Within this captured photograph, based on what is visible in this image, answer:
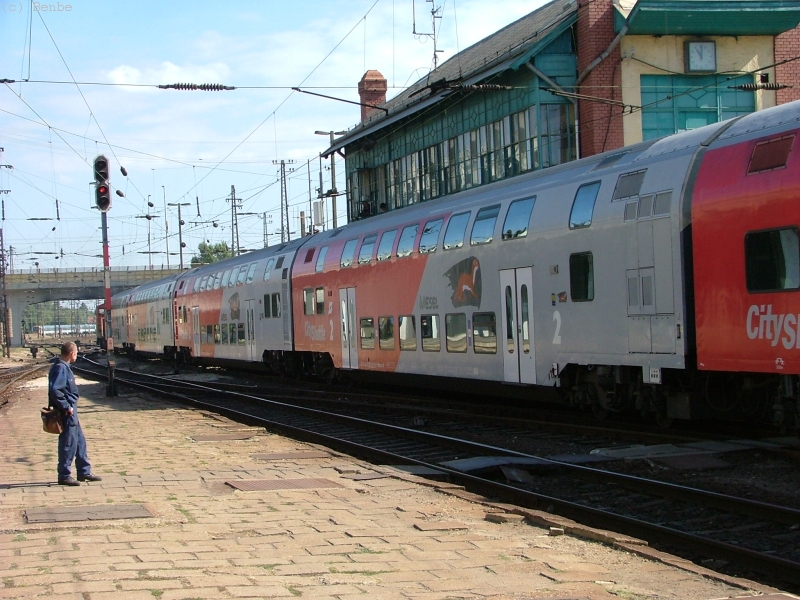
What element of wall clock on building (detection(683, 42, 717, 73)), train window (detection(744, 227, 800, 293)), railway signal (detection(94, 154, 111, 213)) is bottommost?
train window (detection(744, 227, 800, 293))

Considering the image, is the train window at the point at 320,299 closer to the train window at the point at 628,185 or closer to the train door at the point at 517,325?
the train door at the point at 517,325

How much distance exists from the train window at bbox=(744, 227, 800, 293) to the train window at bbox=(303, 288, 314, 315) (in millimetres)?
14833

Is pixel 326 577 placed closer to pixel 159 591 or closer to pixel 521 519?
pixel 159 591

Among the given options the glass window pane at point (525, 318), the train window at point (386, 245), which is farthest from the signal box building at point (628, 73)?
the glass window pane at point (525, 318)

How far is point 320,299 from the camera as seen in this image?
910 inches

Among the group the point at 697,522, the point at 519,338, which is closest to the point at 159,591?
the point at 697,522

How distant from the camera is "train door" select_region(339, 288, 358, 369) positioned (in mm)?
21125

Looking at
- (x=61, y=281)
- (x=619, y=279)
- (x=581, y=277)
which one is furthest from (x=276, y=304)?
(x=61, y=281)

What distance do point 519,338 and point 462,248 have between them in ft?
7.79

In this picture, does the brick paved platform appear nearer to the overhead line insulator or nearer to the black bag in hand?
the black bag in hand

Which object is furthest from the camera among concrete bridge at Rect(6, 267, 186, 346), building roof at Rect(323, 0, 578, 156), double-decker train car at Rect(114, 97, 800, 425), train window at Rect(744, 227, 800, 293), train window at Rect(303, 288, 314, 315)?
concrete bridge at Rect(6, 267, 186, 346)

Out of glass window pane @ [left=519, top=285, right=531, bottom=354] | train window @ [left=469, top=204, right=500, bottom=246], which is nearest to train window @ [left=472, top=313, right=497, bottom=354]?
glass window pane @ [left=519, top=285, right=531, bottom=354]

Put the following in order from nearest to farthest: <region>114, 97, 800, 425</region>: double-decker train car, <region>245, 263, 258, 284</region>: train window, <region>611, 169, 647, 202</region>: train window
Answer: <region>114, 97, 800, 425</region>: double-decker train car → <region>611, 169, 647, 202</region>: train window → <region>245, 263, 258, 284</region>: train window

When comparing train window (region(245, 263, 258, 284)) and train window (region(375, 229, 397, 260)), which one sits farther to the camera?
train window (region(245, 263, 258, 284))
